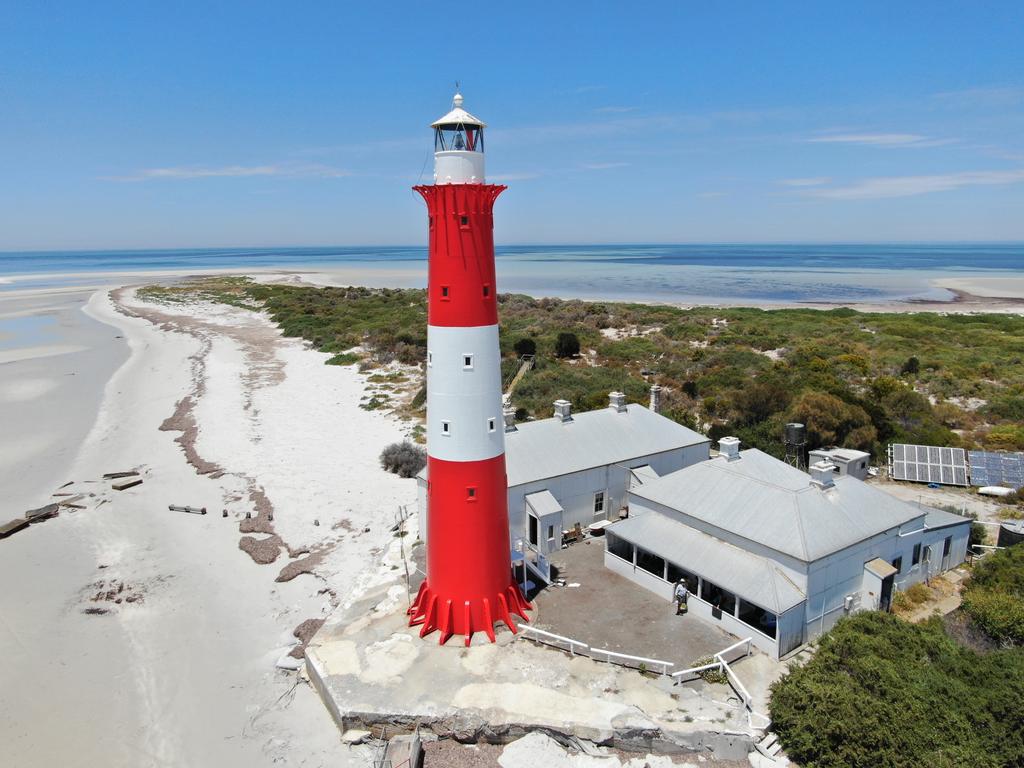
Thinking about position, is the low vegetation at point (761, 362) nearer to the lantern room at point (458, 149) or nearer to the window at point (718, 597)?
the window at point (718, 597)

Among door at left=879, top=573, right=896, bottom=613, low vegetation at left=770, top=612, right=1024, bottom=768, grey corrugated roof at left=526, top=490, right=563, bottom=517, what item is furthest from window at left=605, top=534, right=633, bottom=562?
door at left=879, top=573, right=896, bottom=613

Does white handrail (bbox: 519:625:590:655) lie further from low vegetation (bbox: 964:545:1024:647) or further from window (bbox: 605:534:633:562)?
low vegetation (bbox: 964:545:1024:647)

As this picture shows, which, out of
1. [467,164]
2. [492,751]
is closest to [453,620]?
[492,751]

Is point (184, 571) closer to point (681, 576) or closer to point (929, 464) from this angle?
point (681, 576)

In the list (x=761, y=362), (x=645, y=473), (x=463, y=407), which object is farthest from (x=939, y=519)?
(x=761, y=362)

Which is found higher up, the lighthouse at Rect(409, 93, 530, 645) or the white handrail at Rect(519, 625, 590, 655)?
the lighthouse at Rect(409, 93, 530, 645)

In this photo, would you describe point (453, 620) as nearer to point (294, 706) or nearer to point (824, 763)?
point (294, 706)
